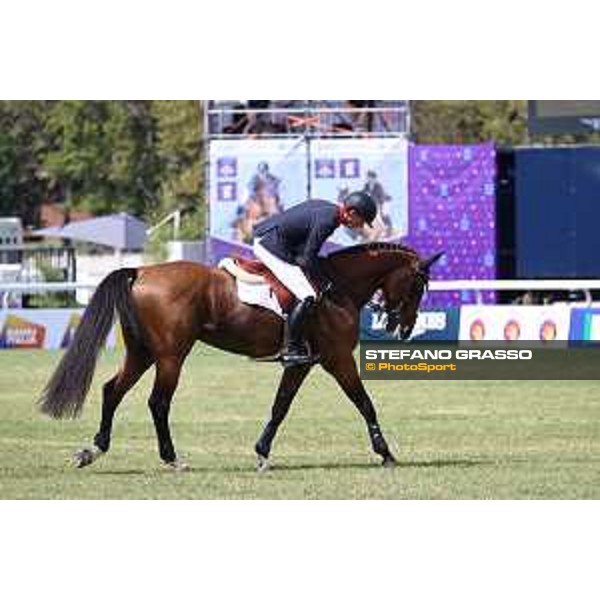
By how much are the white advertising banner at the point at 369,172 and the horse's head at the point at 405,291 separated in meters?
10.4

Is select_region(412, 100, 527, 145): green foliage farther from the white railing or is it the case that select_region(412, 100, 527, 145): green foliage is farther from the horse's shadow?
the horse's shadow

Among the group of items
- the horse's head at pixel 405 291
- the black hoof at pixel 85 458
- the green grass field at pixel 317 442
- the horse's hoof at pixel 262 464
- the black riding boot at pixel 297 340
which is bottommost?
the green grass field at pixel 317 442

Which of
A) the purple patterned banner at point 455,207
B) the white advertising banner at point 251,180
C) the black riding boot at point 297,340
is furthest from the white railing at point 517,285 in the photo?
the black riding boot at point 297,340

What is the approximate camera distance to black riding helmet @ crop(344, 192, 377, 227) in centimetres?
1127

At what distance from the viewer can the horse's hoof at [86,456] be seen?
11.5 meters

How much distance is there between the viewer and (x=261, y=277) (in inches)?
459

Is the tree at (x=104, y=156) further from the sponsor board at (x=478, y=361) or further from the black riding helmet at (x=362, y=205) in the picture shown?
the black riding helmet at (x=362, y=205)

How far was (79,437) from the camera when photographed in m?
13.3

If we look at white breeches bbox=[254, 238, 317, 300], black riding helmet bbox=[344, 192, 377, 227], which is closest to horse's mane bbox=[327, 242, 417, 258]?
white breeches bbox=[254, 238, 317, 300]

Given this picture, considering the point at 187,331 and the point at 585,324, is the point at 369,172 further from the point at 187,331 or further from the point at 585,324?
the point at 187,331

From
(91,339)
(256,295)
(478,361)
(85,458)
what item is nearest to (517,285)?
(478,361)

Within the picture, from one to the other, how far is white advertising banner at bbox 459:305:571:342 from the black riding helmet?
24.0 ft
